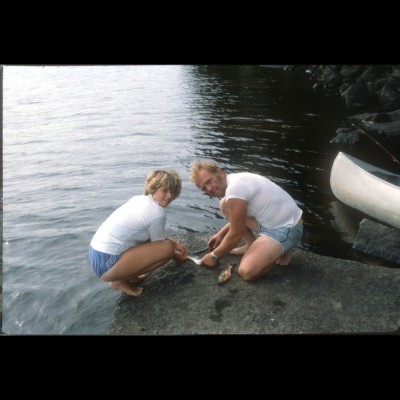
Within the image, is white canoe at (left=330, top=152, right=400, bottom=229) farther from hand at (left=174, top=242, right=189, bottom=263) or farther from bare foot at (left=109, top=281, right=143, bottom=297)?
bare foot at (left=109, top=281, right=143, bottom=297)

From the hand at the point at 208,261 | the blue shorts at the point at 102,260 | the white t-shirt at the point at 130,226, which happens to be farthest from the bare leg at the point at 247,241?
the blue shorts at the point at 102,260

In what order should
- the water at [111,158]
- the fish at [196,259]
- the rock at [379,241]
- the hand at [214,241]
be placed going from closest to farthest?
1. the fish at [196,259]
2. the hand at [214,241]
3. the water at [111,158]
4. the rock at [379,241]

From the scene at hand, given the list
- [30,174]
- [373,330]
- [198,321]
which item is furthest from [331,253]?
[30,174]

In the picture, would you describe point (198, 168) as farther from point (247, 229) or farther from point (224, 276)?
point (224, 276)

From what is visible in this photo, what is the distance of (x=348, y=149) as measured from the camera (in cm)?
1208

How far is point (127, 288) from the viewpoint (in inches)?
169

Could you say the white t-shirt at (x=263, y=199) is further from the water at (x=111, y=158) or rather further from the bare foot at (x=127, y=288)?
the water at (x=111, y=158)

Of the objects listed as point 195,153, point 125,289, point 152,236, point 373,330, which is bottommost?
point 195,153

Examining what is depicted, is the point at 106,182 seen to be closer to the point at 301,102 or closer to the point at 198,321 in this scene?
the point at 198,321

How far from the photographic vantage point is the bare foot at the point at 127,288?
4262 mm

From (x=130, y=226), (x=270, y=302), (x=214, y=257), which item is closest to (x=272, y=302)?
(x=270, y=302)

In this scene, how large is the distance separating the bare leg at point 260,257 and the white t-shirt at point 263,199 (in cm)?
19

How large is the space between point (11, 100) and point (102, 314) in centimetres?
1771

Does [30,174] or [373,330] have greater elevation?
[373,330]
